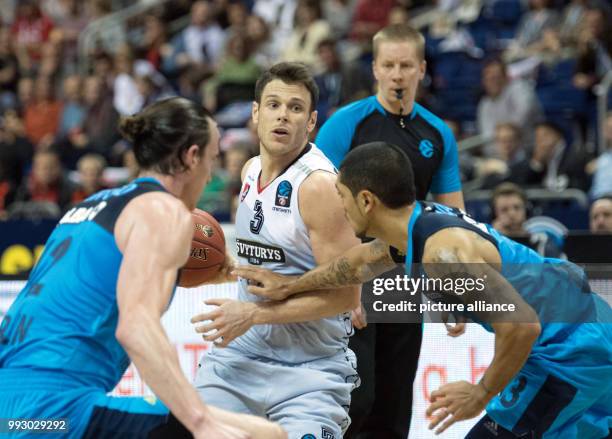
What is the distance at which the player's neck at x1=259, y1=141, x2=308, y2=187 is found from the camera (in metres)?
4.97

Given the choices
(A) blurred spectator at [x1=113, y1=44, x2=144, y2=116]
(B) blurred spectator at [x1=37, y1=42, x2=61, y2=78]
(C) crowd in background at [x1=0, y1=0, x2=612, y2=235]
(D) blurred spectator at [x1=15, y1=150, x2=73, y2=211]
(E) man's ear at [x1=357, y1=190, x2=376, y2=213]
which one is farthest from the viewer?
(B) blurred spectator at [x1=37, y1=42, x2=61, y2=78]

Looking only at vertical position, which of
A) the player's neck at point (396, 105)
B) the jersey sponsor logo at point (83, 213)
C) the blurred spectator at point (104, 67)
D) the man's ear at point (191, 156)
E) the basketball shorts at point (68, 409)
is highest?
the blurred spectator at point (104, 67)

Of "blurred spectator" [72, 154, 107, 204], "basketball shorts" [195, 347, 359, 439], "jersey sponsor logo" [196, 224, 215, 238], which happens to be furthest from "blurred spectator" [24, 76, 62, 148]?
"basketball shorts" [195, 347, 359, 439]

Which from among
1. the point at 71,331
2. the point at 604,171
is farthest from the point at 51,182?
the point at 71,331

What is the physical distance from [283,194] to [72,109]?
9.72m

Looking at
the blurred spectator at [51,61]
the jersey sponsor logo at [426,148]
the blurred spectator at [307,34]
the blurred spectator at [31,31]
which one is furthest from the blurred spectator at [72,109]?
the jersey sponsor logo at [426,148]

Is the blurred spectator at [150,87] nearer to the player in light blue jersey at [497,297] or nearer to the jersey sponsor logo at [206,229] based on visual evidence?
the jersey sponsor logo at [206,229]

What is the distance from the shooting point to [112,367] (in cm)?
386

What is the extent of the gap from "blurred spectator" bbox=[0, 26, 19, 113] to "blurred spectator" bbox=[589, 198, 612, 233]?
30.0 ft

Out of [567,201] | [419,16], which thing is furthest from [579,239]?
[419,16]

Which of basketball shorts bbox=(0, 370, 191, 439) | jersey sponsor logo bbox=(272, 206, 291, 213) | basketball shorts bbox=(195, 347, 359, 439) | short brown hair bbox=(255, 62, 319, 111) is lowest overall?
basketball shorts bbox=(195, 347, 359, 439)

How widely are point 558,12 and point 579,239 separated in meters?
6.16

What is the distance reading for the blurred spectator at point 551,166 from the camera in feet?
33.7

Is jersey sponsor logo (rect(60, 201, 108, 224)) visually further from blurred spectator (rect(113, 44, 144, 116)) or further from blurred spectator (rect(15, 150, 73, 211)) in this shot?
blurred spectator (rect(113, 44, 144, 116))
